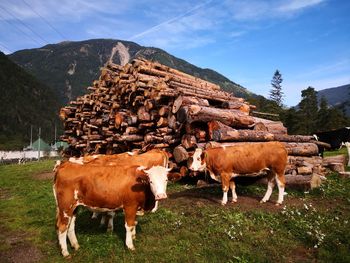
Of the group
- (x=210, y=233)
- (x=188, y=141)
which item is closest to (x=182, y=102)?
(x=188, y=141)

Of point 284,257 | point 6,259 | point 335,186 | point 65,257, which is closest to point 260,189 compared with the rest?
point 335,186

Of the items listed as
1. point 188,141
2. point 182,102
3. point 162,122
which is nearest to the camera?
point 188,141

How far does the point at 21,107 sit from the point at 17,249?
14596cm

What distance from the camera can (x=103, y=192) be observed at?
6.97m

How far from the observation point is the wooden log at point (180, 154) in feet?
41.8

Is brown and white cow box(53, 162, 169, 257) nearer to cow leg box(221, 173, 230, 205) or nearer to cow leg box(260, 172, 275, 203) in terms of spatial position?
cow leg box(221, 173, 230, 205)

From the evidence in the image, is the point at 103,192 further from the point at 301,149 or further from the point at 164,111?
the point at 301,149

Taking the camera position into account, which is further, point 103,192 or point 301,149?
point 301,149

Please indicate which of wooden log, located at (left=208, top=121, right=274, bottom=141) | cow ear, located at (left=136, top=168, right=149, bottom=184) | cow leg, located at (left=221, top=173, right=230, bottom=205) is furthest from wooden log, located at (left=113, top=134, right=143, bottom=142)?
cow ear, located at (left=136, top=168, right=149, bottom=184)

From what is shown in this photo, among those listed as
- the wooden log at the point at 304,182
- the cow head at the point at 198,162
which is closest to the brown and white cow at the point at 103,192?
the cow head at the point at 198,162

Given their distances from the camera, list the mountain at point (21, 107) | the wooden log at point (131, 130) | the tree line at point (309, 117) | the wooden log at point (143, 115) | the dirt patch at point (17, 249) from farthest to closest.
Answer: the mountain at point (21, 107) → the tree line at point (309, 117) → the wooden log at point (131, 130) → the wooden log at point (143, 115) → the dirt patch at point (17, 249)

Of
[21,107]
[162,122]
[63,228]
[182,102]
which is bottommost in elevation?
[63,228]

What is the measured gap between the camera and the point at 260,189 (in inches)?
459

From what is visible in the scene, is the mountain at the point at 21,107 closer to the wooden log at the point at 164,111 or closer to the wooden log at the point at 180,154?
the wooden log at the point at 164,111
